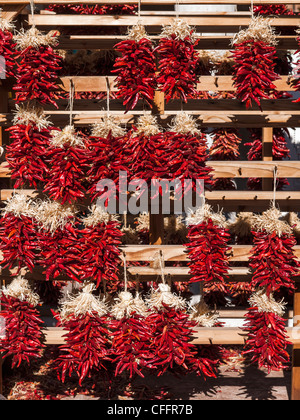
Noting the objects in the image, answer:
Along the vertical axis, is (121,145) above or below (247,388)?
above

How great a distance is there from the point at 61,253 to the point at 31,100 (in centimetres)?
111

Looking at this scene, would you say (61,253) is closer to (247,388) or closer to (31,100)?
(31,100)

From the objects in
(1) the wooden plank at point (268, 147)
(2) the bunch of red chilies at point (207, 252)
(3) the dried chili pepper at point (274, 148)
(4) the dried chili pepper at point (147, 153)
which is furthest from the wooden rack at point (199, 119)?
(3) the dried chili pepper at point (274, 148)

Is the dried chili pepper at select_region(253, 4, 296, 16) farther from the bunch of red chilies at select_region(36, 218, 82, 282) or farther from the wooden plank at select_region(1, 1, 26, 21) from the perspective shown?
the bunch of red chilies at select_region(36, 218, 82, 282)

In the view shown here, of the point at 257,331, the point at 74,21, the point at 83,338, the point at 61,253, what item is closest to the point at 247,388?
the point at 257,331

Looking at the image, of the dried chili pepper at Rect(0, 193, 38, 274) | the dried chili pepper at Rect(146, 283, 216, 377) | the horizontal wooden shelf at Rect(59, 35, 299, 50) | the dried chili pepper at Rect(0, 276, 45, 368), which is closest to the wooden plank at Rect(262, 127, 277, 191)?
the horizontal wooden shelf at Rect(59, 35, 299, 50)

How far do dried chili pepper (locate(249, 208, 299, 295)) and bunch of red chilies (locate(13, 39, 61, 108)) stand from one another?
→ 5.77 feet

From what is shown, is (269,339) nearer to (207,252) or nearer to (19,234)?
(207,252)

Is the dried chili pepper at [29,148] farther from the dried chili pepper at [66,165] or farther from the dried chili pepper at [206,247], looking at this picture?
the dried chili pepper at [206,247]

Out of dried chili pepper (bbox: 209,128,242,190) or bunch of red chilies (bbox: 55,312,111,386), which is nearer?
bunch of red chilies (bbox: 55,312,111,386)

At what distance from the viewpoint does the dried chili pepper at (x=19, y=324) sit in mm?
3631

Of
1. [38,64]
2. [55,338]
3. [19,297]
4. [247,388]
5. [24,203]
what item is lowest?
[247,388]

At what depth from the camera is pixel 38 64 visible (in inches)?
138

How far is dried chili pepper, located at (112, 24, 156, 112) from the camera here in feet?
11.4
